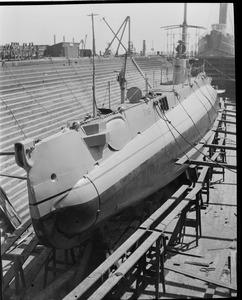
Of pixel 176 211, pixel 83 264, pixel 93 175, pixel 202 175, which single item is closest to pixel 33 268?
pixel 83 264

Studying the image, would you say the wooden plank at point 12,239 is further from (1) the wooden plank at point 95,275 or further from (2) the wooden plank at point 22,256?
(1) the wooden plank at point 95,275

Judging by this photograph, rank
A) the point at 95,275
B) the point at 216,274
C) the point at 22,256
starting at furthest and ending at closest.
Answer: the point at 22,256
the point at 216,274
the point at 95,275

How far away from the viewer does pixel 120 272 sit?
7238 mm

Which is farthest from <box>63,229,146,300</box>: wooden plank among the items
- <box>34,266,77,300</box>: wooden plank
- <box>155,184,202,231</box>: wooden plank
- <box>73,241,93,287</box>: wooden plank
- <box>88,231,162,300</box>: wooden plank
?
<box>73,241,93,287</box>: wooden plank

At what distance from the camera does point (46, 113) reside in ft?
61.8

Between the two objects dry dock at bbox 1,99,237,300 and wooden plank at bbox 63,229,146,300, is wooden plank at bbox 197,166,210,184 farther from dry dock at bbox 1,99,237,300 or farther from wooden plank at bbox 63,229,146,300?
wooden plank at bbox 63,229,146,300

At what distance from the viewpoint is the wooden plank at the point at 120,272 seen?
6762mm

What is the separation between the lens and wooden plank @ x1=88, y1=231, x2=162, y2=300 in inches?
266

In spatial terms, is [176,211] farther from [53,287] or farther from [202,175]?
[53,287]

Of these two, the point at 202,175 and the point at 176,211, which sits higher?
the point at 202,175

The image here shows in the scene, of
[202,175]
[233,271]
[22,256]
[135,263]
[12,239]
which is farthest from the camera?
[202,175]


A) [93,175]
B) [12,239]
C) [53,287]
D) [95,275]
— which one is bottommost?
[53,287]

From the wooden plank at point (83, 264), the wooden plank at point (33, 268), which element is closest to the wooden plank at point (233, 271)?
the wooden plank at point (83, 264)

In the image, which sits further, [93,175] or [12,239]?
[12,239]
